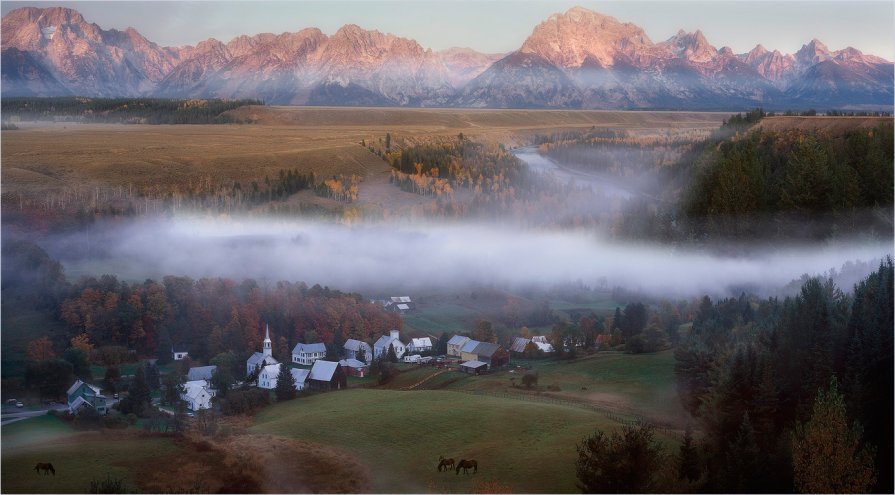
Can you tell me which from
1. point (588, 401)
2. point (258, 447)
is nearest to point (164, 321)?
point (258, 447)

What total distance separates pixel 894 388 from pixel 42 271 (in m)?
15.3

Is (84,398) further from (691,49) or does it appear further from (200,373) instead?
(691,49)

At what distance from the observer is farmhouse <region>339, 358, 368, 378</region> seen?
1510 centimetres

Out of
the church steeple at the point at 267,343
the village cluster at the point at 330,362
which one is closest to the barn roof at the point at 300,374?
the village cluster at the point at 330,362

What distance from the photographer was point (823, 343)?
1192 centimetres

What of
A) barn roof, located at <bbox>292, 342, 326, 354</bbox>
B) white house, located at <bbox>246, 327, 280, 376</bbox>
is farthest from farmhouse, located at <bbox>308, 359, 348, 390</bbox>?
white house, located at <bbox>246, 327, 280, 376</bbox>

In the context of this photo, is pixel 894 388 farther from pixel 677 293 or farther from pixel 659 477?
pixel 677 293

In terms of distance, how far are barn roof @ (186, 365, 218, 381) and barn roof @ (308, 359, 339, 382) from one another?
6.07 ft

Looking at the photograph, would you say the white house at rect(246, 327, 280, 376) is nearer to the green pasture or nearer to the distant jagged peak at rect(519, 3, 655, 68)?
the green pasture

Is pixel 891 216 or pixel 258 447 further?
pixel 891 216

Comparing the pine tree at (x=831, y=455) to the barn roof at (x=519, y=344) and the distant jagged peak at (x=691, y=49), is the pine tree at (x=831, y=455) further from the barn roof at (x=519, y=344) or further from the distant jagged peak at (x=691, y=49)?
the distant jagged peak at (x=691, y=49)

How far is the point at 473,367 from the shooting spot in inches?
617

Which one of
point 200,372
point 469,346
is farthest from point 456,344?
point 200,372

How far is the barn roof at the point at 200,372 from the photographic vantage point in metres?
13.8
